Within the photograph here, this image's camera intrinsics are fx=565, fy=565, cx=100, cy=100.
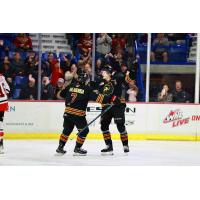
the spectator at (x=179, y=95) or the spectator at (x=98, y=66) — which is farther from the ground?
the spectator at (x=98, y=66)

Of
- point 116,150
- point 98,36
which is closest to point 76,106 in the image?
point 116,150

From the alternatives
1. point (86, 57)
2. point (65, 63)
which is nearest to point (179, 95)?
point (86, 57)

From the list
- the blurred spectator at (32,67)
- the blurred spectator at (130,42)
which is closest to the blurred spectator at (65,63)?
the blurred spectator at (32,67)

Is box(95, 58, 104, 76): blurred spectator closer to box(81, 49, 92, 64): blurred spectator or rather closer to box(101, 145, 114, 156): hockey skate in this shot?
box(81, 49, 92, 64): blurred spectator

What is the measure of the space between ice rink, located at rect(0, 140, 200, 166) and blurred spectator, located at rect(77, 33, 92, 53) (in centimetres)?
166

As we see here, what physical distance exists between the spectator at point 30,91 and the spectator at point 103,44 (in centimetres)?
117

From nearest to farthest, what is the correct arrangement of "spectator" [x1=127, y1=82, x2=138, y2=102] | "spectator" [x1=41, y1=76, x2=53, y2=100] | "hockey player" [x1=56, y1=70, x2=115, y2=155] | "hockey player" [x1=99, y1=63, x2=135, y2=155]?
"hockey player" [x1=56, y1=70, x2=115, y2=155]
"hockey player" [x1=99, y1=63, x2=135, y2=155]
"spectator" [x1=41, y1=76, x2=53, y2=100]
"spectator" [x1=127, y1=82, x2=138, y2=102]

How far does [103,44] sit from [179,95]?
147cm

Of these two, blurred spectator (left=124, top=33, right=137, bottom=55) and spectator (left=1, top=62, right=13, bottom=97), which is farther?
blurred spectator (left=124, top=33, right=137, bottom=55)

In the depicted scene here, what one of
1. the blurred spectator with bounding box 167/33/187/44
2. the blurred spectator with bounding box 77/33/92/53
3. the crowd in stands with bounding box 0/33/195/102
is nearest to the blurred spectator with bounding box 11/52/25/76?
the crowd in stands with bounding box 0/33/195/102

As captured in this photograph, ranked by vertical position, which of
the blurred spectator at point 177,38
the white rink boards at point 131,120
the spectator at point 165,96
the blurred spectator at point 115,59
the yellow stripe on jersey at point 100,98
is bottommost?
the white rink boards at point 131,120

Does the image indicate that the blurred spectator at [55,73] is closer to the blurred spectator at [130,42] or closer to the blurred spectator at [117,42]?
the blurred spectator at [117,42]

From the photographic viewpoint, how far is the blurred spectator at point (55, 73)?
8.91 metres

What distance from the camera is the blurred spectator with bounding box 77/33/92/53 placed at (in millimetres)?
9188
